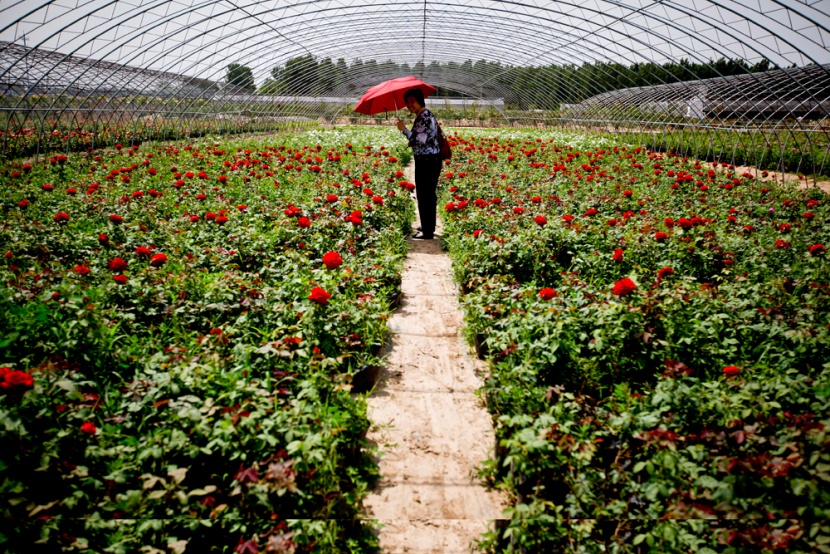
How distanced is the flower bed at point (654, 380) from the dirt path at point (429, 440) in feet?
0.58

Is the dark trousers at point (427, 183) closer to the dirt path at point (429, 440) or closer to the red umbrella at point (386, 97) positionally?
the red umbrella at point (386, 97)

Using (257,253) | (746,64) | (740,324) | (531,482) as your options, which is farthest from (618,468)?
(746,64)

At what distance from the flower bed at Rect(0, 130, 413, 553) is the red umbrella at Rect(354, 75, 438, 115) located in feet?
9.22

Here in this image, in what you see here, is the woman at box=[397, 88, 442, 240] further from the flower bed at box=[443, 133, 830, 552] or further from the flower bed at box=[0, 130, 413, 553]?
the flower bed at box=[0, 130, 413, 553]

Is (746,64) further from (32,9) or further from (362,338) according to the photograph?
(32,9)

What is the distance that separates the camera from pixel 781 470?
156 cm

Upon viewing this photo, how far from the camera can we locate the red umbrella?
6262mm

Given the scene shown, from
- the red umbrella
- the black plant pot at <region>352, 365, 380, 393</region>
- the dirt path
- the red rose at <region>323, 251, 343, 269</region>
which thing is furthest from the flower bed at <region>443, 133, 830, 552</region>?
the red umbrella

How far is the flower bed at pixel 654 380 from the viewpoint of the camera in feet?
5.37

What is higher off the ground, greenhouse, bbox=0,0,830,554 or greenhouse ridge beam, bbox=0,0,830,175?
greenhouse ridge beam, bbox=0,0,830,175

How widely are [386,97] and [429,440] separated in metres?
5.21

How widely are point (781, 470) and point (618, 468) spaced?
0.59 metres

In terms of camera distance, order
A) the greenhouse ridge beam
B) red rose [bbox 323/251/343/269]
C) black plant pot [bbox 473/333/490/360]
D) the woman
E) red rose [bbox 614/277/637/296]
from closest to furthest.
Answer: red rose [bbox 614/277/637/296] → red rose [bbox 323/251/343/269] → black plant pot [bbox 473/333/490/360] → the woman → the greenhouse ridge beam

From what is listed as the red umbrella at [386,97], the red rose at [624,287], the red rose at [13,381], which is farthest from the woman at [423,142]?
the red rose at [13,381]
